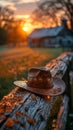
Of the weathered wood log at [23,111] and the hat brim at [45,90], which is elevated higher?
the weathered wood log at [23,111]

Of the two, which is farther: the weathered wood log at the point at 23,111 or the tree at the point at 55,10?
the tree at the point at 55,10

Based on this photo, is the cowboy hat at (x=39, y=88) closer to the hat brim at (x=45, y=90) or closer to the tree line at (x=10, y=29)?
the hat brim at (x=45, y=90)

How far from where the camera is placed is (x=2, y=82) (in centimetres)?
1073

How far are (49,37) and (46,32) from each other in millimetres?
1970

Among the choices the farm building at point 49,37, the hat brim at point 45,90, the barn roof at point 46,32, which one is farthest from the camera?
the barn roof at point 46,32

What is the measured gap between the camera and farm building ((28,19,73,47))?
57844mm

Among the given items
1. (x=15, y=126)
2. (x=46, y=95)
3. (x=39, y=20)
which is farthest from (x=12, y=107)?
(x=39, y=20)

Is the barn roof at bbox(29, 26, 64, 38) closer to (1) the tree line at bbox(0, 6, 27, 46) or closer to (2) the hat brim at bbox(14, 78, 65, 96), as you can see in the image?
(1) the tree line at bbox(0, 6, 27, 46)

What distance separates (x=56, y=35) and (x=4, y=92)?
5006 centimetres

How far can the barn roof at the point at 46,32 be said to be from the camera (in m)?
58.7

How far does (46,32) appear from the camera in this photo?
60.1m

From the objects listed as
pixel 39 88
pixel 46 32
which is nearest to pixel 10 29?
pixel 46 32

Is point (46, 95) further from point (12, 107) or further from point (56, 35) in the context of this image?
point (56, 35)

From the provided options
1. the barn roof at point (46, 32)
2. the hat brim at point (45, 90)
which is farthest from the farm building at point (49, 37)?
the hat brim at point (45, 90)
